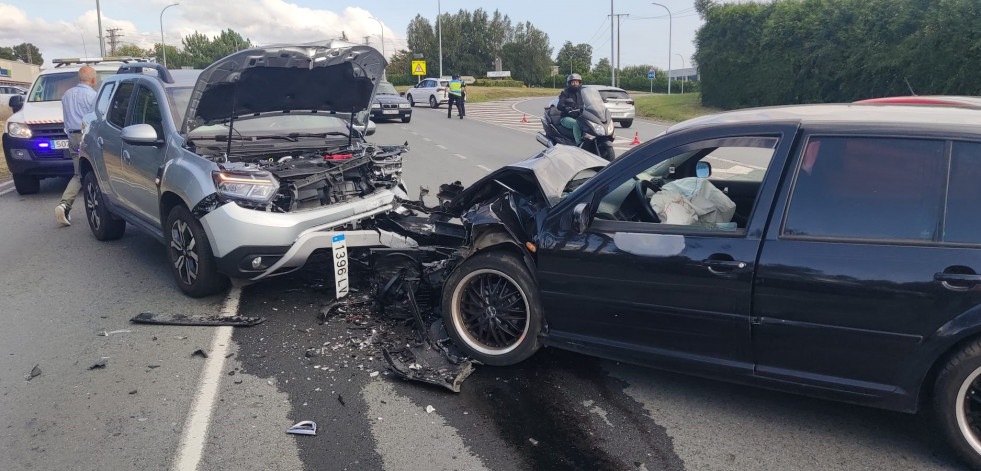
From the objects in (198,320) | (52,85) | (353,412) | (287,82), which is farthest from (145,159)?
(52,85)

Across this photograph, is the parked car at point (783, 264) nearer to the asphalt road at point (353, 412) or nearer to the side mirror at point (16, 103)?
the asphalt road at point (353, 412)

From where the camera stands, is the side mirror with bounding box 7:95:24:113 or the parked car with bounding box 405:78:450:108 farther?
the parked car with bounding box 405:78:450:108

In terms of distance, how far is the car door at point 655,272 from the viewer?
3742 millimetres

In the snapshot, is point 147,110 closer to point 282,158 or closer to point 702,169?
point 282,158

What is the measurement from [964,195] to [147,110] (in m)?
6.53

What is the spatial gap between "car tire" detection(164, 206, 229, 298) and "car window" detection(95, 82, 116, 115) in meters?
2.49

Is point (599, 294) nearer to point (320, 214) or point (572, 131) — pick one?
point (320, 214)

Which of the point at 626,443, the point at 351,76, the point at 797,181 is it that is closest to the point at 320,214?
the point at 351,76

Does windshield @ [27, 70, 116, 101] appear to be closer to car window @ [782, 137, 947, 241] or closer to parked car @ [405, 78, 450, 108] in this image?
car window @ [782, 137, 947, 241]

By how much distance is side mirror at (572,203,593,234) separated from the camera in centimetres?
408

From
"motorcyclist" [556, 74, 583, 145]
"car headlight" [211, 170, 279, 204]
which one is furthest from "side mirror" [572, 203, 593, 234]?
"motorcyclist" [556, 74, 583, 145]

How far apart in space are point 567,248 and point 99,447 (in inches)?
106

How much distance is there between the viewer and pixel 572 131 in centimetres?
1216

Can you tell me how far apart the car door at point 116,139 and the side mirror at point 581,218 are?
16.5 ft
